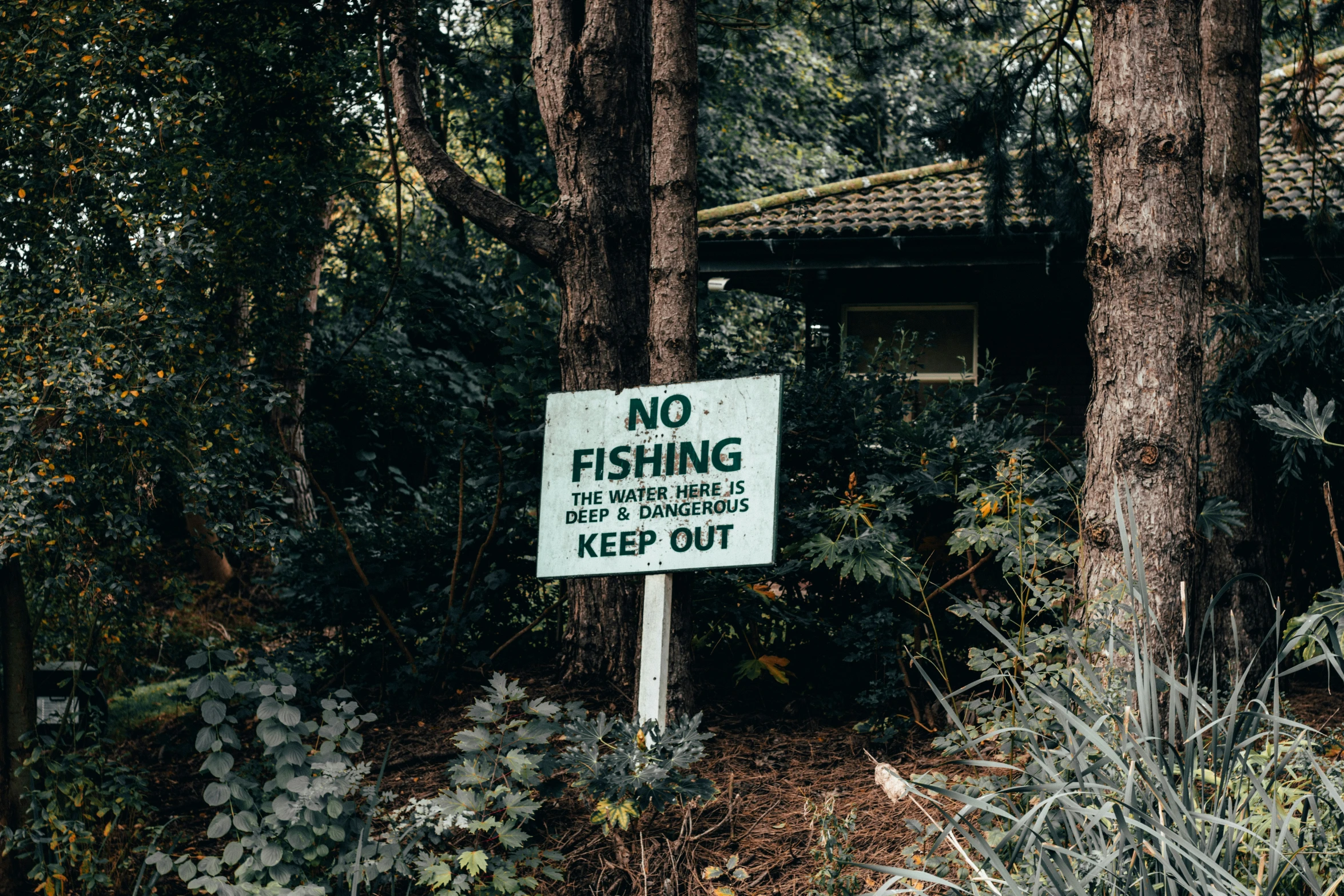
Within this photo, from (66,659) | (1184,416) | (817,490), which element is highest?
(1184,416)

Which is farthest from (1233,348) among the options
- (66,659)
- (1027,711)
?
(66,659)

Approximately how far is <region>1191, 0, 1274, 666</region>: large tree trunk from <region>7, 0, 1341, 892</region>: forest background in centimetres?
23

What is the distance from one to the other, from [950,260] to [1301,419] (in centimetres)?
674

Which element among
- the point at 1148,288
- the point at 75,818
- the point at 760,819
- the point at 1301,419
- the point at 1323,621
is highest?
the point at 1148,288

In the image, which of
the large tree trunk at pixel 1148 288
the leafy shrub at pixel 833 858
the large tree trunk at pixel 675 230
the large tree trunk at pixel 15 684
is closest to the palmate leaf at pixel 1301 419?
the large tree trunk at pixel 1148 288

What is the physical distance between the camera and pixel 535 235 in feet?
19.3

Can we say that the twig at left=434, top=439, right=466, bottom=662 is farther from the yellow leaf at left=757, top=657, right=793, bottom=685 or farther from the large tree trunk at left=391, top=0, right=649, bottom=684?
the yellow leaf at left=757, top=657, right=793, bottom=685

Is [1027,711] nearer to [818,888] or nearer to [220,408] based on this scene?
[818,888]

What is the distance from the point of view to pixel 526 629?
5.92 metres

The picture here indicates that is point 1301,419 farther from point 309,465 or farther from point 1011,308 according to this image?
point 1011,308

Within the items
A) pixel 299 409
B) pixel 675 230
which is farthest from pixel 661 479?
pixel 299 409

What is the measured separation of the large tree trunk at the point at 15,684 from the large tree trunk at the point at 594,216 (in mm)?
2313

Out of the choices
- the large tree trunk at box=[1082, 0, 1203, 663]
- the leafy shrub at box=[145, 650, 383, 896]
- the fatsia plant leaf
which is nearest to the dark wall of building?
the fatsia plant leaf

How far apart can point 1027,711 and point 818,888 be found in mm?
959
